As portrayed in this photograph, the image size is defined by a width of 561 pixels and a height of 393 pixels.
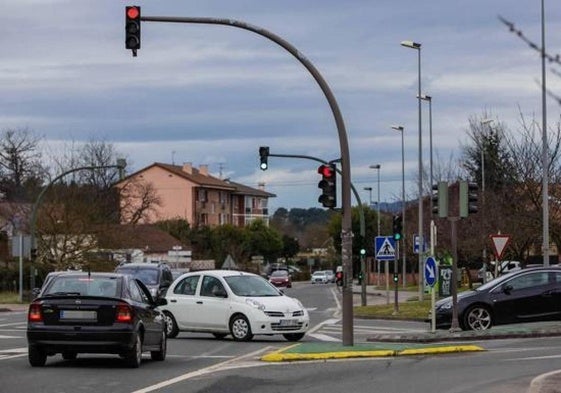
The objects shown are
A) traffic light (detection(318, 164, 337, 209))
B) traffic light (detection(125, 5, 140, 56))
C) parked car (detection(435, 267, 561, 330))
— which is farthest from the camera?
parked car (detection(435, 267, 561, 330))

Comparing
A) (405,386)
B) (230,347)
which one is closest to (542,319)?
(230,347)

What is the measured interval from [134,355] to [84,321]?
954 millimetres

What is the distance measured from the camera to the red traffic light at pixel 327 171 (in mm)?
21241

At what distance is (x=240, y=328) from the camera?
922 inches

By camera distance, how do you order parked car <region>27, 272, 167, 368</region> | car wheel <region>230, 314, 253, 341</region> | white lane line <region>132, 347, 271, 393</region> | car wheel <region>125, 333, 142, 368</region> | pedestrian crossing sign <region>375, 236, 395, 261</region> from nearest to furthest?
white lane line <region>132, 347, 271, 393</region>
parked car <region>27, 272, 167, 368</region>
car wheel <region>125, 333, 142, 368</region>
car wheel <region>230, 314, 253, 341</region>
pedestrian crossing sign <region>375, 236, 395, 261</region>

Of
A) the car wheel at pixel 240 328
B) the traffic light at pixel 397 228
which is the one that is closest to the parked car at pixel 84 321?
the car wheel at pixel 240 328

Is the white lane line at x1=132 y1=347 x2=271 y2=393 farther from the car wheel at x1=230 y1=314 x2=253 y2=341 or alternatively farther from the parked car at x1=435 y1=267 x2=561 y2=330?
the parked car at x1=435 y1=267 x2=561 y2=330

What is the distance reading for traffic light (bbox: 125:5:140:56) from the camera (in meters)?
19.0

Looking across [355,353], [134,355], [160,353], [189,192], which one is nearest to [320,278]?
[189,192]

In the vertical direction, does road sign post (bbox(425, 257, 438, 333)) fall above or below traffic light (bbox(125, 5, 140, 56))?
below

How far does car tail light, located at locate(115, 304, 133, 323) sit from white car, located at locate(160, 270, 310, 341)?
24.2 ft

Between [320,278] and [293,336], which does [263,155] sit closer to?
[293,336]

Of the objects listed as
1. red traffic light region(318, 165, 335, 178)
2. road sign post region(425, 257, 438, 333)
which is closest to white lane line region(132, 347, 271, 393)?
red traffic light region(318, 165, 335, 178)

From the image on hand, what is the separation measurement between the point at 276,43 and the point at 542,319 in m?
10.0
